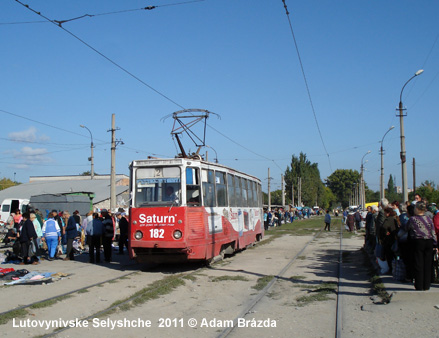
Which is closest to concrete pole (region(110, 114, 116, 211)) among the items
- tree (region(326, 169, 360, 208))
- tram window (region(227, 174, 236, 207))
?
tram window (region(227, 174, 236, 207))

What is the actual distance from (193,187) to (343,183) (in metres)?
121

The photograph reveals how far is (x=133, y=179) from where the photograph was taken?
13.0 m

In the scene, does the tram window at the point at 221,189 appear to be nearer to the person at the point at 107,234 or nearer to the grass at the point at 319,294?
the person at the point at 107,234

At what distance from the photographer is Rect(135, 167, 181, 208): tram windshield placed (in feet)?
41.4

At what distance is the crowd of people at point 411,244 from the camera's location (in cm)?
864

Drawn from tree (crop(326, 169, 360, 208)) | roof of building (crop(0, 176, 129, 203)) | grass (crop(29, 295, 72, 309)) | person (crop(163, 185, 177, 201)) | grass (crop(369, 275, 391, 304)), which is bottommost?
grass (crop(29, 295, 72, 309))

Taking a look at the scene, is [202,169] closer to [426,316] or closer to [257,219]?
[426,316]

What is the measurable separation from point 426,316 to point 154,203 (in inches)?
292

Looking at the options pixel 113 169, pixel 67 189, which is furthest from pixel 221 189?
pixel 67 189

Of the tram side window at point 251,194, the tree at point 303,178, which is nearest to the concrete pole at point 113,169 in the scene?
the tram side window at point 251,194

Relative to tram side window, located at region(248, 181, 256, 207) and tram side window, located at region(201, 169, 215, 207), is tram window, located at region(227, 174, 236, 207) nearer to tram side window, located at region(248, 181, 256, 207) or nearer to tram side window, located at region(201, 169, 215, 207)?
tram side window, located at region(201, 169, 215, 207)

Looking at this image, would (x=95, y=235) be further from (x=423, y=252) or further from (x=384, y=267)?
(x=423, y=252)

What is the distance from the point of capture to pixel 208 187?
1355 cm

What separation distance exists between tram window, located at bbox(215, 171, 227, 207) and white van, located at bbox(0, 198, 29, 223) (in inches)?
938
